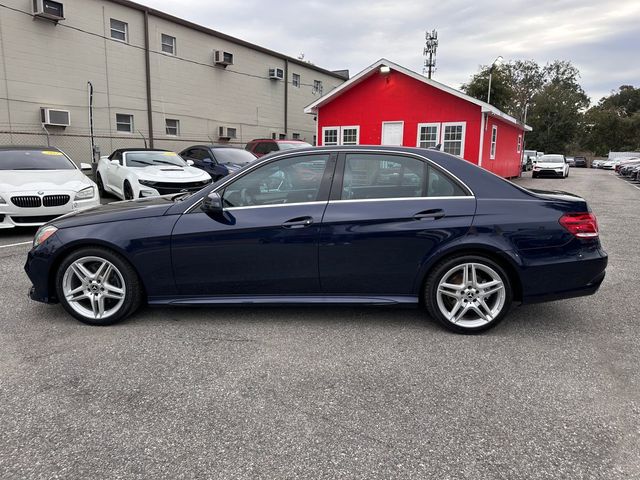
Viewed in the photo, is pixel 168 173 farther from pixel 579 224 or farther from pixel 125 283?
pixel 579 224

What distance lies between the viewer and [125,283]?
12.5 feet

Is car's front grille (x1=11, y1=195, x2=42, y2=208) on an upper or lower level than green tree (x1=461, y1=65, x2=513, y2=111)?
lower

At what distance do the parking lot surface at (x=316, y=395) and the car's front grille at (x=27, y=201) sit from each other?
3.37m

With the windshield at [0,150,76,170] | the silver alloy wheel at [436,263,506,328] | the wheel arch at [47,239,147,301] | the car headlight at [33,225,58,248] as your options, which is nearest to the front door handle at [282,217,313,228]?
the silver alloy wheel at [436,263,506,328]

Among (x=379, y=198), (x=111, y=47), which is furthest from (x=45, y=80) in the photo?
(x=379, y=198)

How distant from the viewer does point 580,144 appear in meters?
70.8

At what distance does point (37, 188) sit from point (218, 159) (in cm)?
625

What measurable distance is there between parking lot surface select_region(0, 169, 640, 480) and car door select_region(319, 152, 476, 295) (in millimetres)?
453

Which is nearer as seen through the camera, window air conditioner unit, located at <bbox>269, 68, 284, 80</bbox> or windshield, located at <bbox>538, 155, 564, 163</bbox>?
window air conditioner unit, located at <bbox>269, 68, 284, 80</bbox>

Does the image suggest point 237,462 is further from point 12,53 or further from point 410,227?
point 12,53

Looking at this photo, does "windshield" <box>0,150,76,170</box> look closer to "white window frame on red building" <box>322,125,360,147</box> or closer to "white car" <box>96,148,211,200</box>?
"white car" <box>96,148,211,200</box>

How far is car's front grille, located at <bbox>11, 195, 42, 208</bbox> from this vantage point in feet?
23.0

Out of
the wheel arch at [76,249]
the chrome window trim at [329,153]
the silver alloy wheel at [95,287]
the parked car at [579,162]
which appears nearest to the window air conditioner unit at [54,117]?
the wheel arch at [76,249]

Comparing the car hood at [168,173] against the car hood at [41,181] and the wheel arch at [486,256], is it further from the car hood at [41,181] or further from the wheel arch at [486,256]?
the wheel arch at [486,256]
